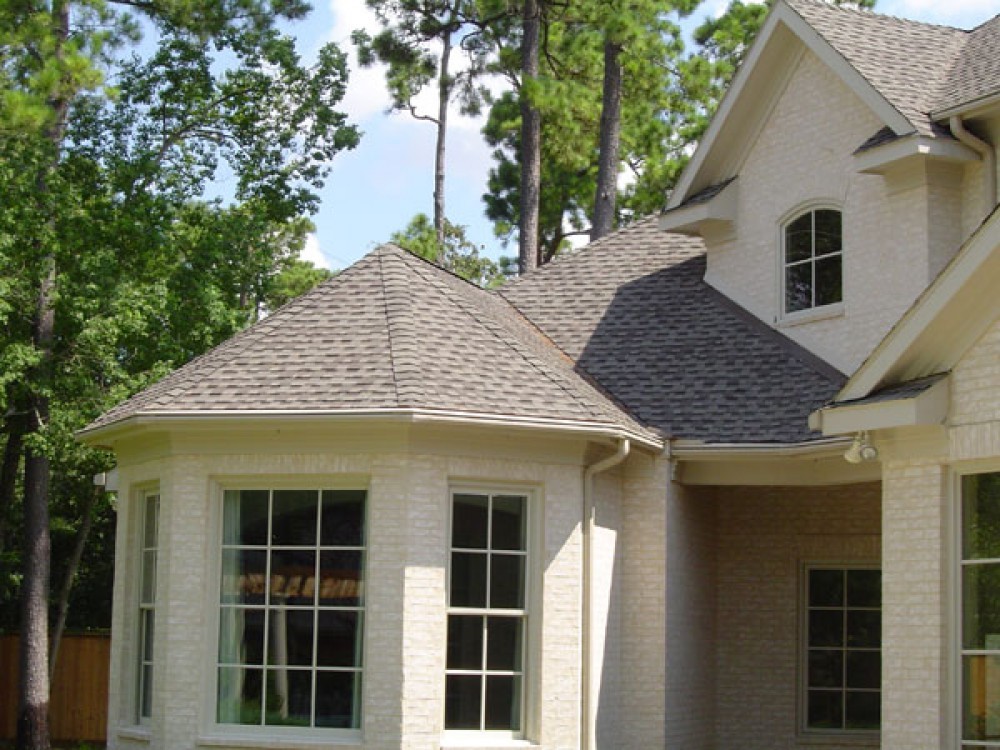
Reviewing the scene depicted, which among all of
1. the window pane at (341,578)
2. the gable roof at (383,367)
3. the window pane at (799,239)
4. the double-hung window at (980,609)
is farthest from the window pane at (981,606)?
the window pane at (799,239)

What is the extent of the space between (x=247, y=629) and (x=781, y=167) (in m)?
7.63

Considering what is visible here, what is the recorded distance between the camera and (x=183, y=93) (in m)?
26.1

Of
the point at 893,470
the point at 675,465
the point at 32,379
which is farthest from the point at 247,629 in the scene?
the point at 32,379

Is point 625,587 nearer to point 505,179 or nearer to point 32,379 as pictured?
point 32,379

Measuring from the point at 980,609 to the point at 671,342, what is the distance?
586 cm

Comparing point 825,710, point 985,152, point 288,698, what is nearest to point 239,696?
point 288,698

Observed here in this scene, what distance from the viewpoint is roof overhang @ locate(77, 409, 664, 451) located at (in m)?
13.6

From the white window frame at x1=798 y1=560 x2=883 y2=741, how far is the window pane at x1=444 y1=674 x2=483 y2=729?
421cm

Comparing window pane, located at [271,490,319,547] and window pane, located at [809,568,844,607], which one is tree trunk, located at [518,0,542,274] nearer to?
window pane, located at [809,568,844,607]

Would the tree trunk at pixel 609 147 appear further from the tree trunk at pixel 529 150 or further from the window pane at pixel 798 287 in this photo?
the window pane at pixel 798 287

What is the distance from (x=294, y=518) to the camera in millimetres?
14250

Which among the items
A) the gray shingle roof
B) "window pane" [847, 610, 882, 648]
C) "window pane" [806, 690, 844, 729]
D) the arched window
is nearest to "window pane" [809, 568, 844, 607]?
"window pane" [847, 610, 882, 648]

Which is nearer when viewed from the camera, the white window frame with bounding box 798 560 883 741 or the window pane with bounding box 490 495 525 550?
the window pane with bounding box 490 495 525 550

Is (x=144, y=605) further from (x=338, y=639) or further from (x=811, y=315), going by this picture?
(x=811, y=315)
